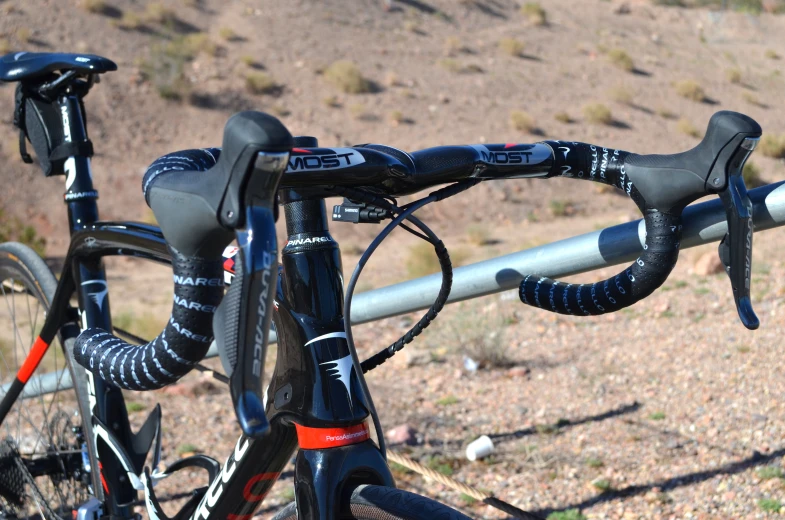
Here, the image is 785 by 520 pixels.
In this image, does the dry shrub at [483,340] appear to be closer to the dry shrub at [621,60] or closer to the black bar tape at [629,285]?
the black bar tape at [629,285]

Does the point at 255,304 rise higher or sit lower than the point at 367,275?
higher

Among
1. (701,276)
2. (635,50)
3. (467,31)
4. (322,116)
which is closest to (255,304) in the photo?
(701,276)

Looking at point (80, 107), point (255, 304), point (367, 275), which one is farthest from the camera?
point (367, 275)

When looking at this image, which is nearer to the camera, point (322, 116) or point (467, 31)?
point (322, 116)

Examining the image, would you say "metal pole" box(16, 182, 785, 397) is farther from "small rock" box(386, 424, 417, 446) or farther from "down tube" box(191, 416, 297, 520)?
"small rock" box(386, 424, 417, 446)

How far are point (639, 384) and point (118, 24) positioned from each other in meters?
18.8

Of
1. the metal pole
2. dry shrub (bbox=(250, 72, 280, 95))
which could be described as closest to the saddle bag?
the metal pole

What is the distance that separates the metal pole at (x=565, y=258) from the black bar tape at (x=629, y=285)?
8 centimetres

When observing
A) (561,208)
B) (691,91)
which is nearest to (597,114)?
(691,91)

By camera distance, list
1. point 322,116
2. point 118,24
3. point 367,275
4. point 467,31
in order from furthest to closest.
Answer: point 467,31 < point 118,24 < point 322,116 < point 367,275

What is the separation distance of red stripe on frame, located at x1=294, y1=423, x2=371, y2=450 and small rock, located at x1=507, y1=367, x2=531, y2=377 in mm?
3264

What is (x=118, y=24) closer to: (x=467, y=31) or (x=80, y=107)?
(x=467, y=31)

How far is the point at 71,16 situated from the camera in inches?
779

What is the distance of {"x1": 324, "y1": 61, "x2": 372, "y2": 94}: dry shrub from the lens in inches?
773
